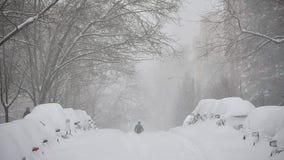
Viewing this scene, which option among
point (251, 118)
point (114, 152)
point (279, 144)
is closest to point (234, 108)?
point (251, 118)

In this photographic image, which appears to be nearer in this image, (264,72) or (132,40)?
(132,40)

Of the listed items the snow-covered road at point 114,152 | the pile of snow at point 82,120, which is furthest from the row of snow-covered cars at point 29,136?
the pile of snow at point 82,120

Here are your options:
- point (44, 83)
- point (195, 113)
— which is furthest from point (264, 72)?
point (44, 83)

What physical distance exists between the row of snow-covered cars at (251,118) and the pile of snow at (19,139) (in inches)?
209

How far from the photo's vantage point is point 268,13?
2553 centimetres

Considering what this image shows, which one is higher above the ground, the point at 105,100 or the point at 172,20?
the point at 172,20

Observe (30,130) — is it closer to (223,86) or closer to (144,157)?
(144,157)

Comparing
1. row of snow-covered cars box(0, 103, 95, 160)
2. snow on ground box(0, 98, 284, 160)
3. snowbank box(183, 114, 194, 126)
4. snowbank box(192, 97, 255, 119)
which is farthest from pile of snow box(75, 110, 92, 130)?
snowbank box(183, 114, 194, 126)

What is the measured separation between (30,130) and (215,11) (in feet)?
36.0

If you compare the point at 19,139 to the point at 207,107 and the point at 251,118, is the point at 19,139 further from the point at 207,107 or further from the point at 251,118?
the point at 207,107

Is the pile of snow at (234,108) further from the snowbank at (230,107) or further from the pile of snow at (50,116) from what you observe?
the pile of snow at (50,116)

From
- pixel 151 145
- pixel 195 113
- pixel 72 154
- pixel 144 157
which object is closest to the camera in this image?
pixel 72 154

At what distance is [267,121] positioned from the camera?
914cm

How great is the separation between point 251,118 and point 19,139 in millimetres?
7358
